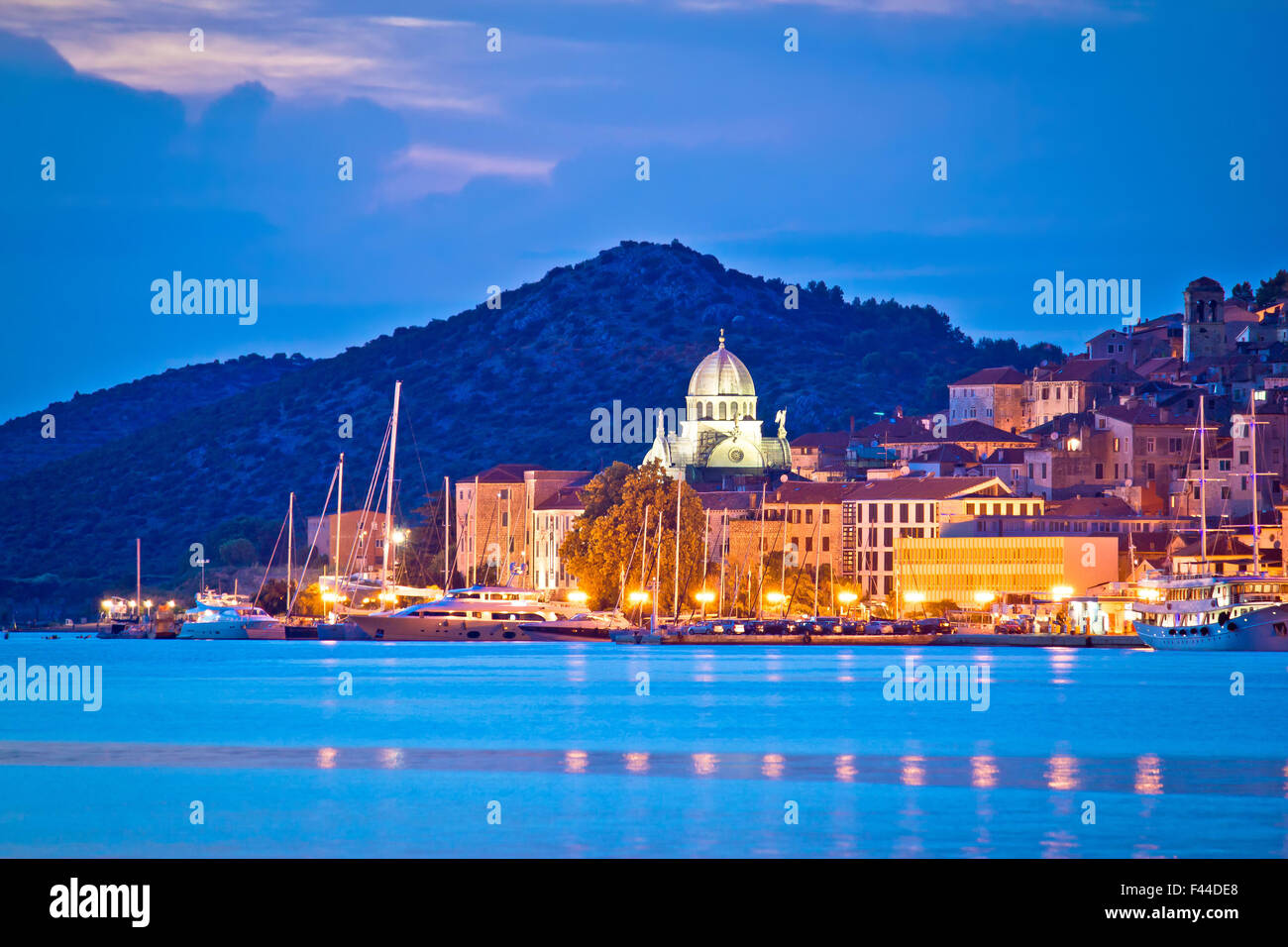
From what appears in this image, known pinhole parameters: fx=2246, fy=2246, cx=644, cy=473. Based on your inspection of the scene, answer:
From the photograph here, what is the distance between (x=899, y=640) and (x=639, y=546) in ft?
57.5

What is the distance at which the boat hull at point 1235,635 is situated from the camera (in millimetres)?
105188

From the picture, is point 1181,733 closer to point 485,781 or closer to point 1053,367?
point 485,781

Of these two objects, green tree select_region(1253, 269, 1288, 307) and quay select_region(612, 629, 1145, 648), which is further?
green tree select_region(1253, 269, 1288, 307)

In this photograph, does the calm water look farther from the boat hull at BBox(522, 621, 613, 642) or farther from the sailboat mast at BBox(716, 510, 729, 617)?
the sailboat mast at BBox(716, 510, 729, 617)

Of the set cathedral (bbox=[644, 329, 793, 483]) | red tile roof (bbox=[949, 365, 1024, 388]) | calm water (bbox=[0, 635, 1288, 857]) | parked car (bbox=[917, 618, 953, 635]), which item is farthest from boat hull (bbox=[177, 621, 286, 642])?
red tile roof (bbox=[949, 365, 1024, 388])

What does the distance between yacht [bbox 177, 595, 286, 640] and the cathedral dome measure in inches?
1700

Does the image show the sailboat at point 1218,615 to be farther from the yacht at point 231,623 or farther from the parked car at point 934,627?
the yacht at point 231,623

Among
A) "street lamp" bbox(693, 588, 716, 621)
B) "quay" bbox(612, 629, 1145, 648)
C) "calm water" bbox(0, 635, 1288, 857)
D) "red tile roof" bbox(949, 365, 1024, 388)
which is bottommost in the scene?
"calm water" bbox(0, 635, 1288, 857)

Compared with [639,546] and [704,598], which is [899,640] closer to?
[704,598]

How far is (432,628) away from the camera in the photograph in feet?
402

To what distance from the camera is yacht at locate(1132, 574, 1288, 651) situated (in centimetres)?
10556

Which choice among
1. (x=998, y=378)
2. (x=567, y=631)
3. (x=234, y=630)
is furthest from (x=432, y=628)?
(x=998, y=378)

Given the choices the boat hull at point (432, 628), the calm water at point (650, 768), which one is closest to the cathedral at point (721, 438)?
the boat hull at point (432, 628)

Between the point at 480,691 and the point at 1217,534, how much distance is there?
60.1 metres
